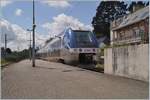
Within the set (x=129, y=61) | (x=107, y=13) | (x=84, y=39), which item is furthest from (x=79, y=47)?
(x=107, y=13)

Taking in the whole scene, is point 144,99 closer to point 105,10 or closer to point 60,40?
point 60,40

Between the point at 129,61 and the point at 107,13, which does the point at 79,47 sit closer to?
the point at 129,61

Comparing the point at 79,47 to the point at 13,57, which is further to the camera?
the point at 13,57

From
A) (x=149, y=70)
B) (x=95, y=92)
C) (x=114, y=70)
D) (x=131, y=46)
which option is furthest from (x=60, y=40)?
(x=95, y=92)

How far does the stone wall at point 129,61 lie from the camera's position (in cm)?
1485

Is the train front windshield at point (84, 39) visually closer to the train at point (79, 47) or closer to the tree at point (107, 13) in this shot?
the train at point (79, 47)

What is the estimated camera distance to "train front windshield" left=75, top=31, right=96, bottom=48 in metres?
31.9

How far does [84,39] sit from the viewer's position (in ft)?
107

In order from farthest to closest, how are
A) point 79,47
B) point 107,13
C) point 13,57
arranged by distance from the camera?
point 107,13 → point 13,57 → point 79,47

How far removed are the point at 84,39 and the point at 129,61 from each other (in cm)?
1590

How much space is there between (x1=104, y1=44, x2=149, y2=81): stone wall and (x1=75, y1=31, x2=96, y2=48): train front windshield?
35.2 feet

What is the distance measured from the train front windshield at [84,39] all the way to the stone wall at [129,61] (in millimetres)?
10727

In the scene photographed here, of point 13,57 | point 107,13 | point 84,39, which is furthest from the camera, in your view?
point 107,13

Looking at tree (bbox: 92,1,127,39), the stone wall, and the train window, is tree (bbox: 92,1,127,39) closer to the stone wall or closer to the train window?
the train window
